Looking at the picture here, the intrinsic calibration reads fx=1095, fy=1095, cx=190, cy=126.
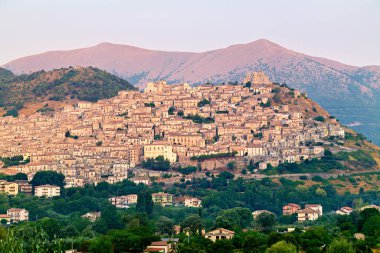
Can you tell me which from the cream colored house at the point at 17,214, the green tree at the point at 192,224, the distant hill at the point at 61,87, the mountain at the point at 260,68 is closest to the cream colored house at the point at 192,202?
the cream colored house at the point at 17,214

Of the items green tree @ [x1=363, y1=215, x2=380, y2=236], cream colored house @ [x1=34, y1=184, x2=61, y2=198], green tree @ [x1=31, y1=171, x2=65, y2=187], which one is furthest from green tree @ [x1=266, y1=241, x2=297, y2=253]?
green tree @ [x1=31, y1=171, x2=65, y2=187]

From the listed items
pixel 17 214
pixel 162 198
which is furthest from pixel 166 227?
pixel 162 198

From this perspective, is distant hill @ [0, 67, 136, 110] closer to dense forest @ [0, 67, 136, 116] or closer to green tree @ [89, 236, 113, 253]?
dense forest @ [0, 67, 136, 116]

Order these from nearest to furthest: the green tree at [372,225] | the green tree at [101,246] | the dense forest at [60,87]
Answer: the green tree at [101,246] < the green tree at [372,225] < the dense forest at [60,87]

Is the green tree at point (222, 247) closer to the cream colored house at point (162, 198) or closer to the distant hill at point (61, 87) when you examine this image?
the cream colored house at point (162, 198)

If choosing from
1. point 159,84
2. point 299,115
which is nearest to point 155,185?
point 299,115

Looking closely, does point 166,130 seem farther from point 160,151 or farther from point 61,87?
point 61,87
